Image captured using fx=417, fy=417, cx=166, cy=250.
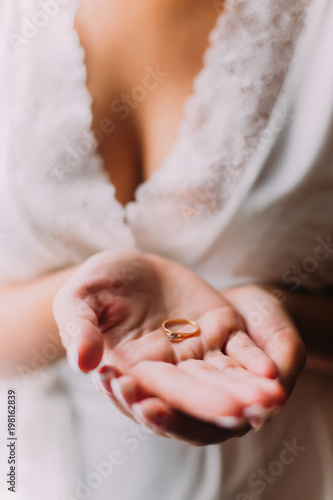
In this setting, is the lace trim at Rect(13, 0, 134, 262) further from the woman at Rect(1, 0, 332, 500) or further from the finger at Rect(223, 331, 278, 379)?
the finger at Rect(223, 331, 278, 379)

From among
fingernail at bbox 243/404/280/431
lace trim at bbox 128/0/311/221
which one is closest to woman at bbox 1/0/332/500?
lace trim at bbox 128/0/311/221

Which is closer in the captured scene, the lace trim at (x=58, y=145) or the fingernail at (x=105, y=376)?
the fingernail at (x=105, y=376)

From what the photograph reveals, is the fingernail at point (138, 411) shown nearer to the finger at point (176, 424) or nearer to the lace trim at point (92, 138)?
the finger at point (176, 424)

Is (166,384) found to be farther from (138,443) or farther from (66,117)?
(66,117)

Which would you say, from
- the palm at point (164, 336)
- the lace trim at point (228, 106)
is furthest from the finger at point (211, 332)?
the lace trim at point (228, 106)

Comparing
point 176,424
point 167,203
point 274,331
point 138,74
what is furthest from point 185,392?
point 138,74

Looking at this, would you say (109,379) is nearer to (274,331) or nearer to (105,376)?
(105,376)

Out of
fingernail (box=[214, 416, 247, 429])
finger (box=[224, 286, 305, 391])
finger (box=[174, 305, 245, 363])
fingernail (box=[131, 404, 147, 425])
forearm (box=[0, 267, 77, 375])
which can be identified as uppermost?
fingernail (box=[214, 416, 247, 429])
